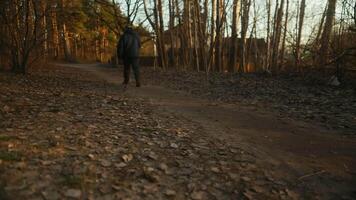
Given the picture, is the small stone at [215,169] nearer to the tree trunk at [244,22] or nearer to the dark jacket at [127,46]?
the dark jacket at [127,46]

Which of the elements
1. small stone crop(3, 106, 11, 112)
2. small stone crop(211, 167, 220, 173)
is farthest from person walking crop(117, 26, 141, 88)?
small stone crop(211, 167, 220, 173)

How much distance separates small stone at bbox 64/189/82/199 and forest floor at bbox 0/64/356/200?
13 millimetres

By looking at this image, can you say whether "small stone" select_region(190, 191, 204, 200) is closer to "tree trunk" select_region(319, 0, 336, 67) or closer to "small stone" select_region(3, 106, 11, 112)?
"small stone" select_region(3, 106, 11, 112)

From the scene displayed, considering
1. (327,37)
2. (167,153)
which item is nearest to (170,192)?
(167,153)

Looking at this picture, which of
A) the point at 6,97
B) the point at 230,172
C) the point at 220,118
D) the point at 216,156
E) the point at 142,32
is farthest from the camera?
the point at 142,32

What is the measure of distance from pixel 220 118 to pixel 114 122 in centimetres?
A: 214

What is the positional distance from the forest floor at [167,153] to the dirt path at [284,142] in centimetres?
1

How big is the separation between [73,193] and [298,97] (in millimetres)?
7462

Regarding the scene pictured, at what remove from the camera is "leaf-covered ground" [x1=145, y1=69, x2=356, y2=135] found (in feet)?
20.4

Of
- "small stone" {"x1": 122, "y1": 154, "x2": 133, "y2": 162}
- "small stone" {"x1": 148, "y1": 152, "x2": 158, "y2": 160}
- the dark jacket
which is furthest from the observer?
the dark jacket

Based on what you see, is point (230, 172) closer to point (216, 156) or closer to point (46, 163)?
point (216, 156)

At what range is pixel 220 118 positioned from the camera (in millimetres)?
6125

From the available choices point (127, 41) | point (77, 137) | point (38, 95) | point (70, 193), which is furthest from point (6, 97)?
point (70, 193)

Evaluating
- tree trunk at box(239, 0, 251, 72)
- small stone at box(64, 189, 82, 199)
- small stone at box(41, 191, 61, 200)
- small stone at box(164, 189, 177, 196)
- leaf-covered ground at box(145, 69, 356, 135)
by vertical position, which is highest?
tree trunk at box(239, 0, 251, 72)
